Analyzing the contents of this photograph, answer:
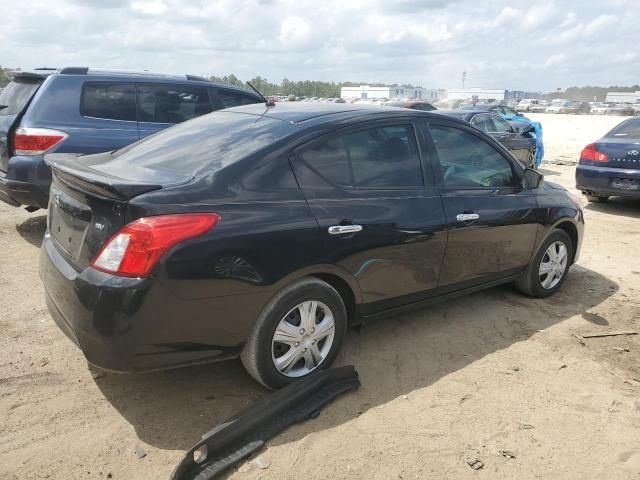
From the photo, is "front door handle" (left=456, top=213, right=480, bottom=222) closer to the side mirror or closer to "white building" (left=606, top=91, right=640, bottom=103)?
the side mirror

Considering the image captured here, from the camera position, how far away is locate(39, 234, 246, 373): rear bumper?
2.54m

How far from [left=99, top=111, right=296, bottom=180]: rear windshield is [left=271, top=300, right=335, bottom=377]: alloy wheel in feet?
3.14

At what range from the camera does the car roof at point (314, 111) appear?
11.3 feet

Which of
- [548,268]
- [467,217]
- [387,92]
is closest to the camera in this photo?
[467,217]

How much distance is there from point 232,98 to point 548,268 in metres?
4.59

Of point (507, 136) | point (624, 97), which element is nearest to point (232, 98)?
point (507, 136)

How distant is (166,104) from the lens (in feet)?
21.5

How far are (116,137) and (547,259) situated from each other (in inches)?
183

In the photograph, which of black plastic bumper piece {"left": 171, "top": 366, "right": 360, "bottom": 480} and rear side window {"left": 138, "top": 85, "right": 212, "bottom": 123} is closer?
black plastic bumper piece {"left": 171, "top": 366, "right": 360, "bottom": 480}

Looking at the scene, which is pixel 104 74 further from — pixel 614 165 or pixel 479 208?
pixel 614 165

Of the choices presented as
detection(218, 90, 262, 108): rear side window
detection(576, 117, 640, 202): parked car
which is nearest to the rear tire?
detection(576, 117, 640, 202): parked car

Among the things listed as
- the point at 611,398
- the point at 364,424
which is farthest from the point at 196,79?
the point at 611,398

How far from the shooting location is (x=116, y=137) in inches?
234

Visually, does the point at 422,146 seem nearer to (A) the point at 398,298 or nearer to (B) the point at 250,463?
(A) the point at 398,298
